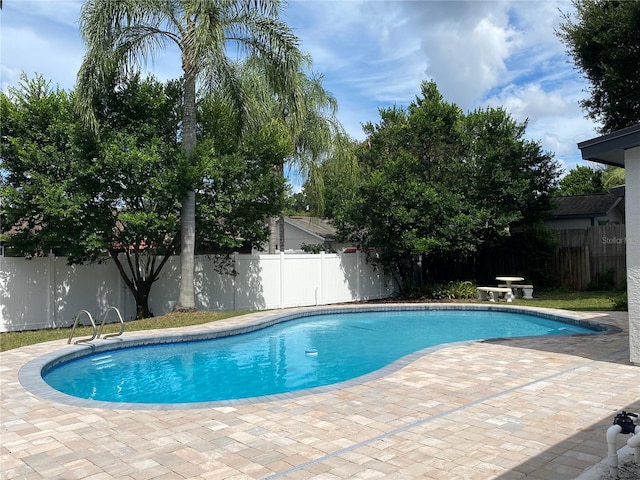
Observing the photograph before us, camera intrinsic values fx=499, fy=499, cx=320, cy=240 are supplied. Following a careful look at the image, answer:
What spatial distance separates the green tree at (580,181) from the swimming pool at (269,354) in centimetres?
3574

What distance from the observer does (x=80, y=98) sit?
11891 mm

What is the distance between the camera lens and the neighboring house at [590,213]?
25161mm

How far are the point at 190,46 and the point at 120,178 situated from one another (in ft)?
12.2

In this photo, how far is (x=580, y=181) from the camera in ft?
155

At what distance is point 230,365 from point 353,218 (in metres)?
9.86

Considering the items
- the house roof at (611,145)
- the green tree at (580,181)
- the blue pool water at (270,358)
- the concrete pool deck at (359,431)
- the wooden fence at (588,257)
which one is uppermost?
the green tree at (580,181)

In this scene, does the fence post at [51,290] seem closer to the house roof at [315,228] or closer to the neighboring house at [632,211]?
the neighboring house at [632,211]

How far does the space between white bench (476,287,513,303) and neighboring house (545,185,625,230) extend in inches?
363

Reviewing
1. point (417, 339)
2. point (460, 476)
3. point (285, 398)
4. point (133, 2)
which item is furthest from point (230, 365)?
point (133, 2)

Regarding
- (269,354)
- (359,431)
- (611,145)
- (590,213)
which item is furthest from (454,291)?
(359,431)

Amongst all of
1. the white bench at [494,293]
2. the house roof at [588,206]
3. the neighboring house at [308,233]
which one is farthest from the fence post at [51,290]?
the house roof at [588,206]

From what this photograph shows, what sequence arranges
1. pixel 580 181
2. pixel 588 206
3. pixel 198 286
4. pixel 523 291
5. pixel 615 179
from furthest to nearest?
1. pixel 580 181
2. pixel 615 179
3. pixel 588 206
4. pixel 523 291
5. pixel 198 286

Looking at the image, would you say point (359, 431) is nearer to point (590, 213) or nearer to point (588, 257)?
point (588, 257)

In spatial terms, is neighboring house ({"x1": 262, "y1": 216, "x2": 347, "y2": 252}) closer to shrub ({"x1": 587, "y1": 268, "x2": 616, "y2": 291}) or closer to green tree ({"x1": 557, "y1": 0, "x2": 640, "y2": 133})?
shrub ({"x1": 587, "y1": 268, "x2": 616, "y2": 291})
